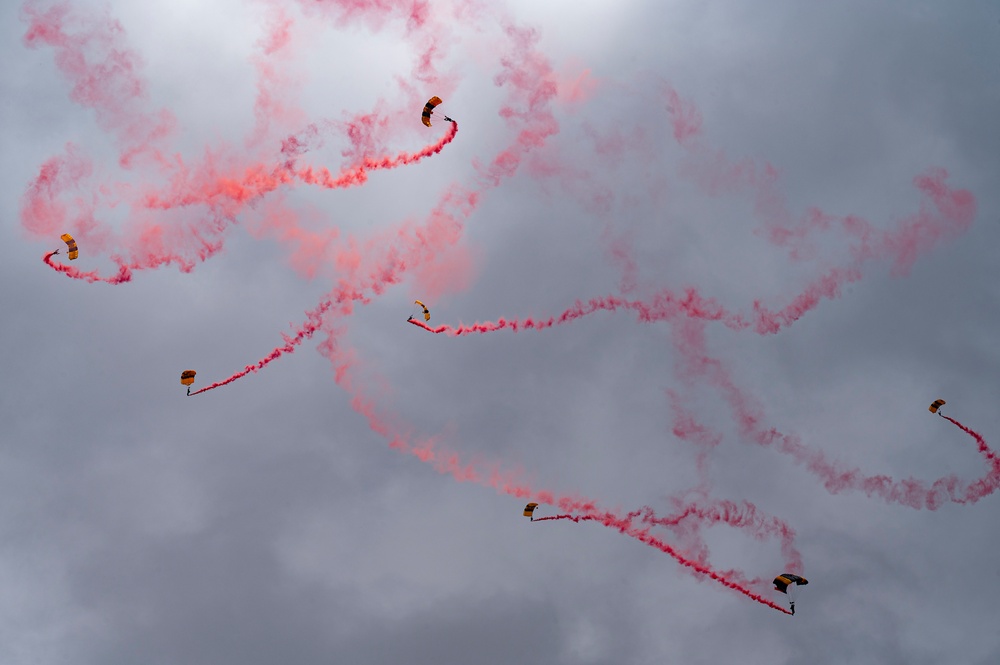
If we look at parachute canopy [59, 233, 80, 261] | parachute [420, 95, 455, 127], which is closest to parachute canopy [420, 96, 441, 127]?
parachute [420, 95, 455, 127]

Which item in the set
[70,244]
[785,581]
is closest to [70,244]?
[70,244]

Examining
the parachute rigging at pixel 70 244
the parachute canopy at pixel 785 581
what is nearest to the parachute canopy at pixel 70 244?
the parachute rigging at pixel 70 244

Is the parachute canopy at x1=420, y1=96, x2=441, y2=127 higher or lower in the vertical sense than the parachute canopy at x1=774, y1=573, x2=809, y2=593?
higher

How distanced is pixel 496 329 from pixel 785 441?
17.7 m

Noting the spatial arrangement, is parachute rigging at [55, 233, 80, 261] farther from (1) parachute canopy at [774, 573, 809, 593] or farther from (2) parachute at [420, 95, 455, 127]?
(1) parachute canopy at [774, 573, 809, 593]

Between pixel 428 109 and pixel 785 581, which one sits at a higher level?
pixel 428 109

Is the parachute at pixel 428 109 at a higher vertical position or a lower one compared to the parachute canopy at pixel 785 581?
higher

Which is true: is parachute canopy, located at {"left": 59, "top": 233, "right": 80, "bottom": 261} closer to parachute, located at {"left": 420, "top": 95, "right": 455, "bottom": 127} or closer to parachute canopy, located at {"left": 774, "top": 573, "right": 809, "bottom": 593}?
parachute, located at {"left": 420, "top": 95, "right": 455, "bottom": 127}

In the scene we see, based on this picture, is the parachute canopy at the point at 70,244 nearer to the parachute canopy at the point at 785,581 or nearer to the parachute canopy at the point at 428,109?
the parachute canopy at the point at 428,109

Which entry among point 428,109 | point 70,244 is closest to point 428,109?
point 428,109

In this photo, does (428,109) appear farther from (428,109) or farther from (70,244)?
(70,244)

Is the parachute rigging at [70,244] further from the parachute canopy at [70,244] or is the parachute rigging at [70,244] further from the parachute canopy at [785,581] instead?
the parachute canopy at [785,581]

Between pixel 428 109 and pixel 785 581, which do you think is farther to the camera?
pixel 785 581

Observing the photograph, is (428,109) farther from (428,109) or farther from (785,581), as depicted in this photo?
(785,581)
